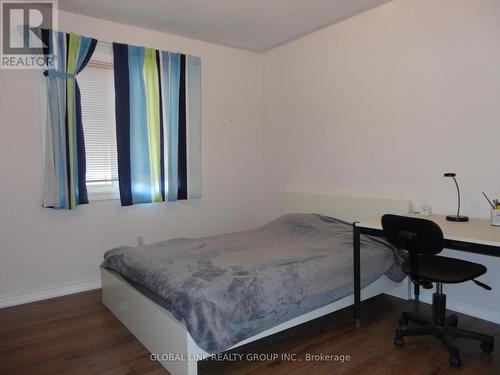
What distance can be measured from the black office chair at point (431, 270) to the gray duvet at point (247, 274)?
0.47 metres

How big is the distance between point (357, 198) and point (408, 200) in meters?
0.49

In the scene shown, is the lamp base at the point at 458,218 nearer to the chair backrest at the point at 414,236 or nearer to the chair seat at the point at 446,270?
the chair seat at the point at 446,270

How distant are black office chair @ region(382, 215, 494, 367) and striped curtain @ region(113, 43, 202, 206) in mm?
2309

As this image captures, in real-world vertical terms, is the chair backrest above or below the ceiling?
below

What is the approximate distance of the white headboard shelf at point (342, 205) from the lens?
321cm

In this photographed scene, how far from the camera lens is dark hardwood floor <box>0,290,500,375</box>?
2.09 meters

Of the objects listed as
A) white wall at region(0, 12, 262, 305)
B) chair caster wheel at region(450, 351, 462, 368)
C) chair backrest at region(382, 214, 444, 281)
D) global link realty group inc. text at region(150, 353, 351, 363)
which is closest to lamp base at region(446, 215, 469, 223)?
chair backrest at region(382, 214, 444, 281)

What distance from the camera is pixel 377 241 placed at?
3.02 meters

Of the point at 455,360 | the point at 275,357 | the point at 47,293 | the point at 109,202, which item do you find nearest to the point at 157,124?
the point at 109,202

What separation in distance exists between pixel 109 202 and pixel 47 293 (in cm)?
97

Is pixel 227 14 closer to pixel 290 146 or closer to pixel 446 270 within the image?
pixel 290 146

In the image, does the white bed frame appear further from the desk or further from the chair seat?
the chair seat

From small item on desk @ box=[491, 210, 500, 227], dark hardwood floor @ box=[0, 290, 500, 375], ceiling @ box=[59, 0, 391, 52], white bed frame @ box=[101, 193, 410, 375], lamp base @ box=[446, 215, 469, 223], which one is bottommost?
dark hardwood floor @ box=[0, 290, 500, 375]

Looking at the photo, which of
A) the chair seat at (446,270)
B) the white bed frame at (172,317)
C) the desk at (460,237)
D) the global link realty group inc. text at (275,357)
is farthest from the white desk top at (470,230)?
the global link realty group inc. text at (275,357)
